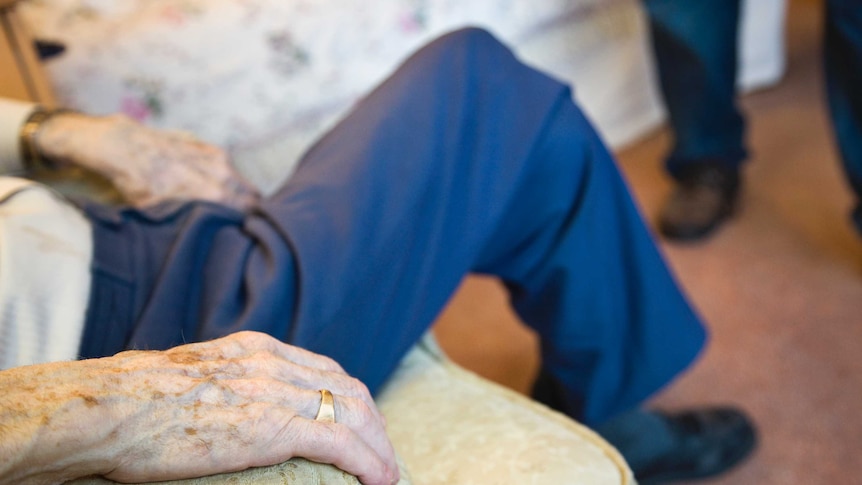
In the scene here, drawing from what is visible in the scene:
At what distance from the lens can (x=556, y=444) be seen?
0.59m

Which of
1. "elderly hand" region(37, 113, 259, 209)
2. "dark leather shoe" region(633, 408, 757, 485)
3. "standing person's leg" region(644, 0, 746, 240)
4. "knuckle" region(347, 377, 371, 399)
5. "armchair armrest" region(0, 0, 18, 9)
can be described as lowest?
"dark leather shoe" region(633, 408, 757, 485)

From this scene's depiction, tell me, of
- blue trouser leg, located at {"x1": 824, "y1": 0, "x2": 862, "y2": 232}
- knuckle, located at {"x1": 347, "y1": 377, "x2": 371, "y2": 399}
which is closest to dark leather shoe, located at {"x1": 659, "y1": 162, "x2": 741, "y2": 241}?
blue trouser leg, located at {"x1": 824, "y1": 0, "x2": 862, "y2": 232}

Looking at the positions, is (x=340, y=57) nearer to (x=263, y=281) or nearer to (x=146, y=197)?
(x=146, y=197)

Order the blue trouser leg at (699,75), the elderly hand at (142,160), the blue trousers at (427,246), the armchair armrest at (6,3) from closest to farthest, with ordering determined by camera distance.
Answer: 1. the blue trousers at (427,246)
2. the elderly hand at (142,160)
3. the armchair armrest at (6,3)
4. the blue trouser leg at (699,75)

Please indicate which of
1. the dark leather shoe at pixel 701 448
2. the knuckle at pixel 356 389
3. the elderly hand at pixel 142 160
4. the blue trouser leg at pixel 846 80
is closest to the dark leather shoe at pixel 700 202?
the blue trouser leg at pixel 846 80

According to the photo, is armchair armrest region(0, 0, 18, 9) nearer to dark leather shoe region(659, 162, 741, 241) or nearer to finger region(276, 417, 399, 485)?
finger region(276, 417, 399, 485)

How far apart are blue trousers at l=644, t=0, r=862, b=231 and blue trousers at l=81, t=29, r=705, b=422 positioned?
→ 1.72 ft

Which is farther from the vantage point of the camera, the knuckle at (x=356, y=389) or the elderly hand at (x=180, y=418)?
the knuckle at (x=356, y=389)

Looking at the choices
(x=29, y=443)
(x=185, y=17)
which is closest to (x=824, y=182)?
(x=185, y=17)

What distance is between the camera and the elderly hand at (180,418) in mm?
391

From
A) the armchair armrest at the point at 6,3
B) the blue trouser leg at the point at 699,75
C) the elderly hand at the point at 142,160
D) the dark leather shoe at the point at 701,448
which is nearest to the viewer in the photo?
the elderly hand at the point at 142,160

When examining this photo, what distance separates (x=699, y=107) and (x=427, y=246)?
0.92 metres

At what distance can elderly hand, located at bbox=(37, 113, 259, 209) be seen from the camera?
2.68 feet

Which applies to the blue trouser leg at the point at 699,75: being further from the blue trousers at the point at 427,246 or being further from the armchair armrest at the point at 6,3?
the armchair armrest at the point at 6,3
